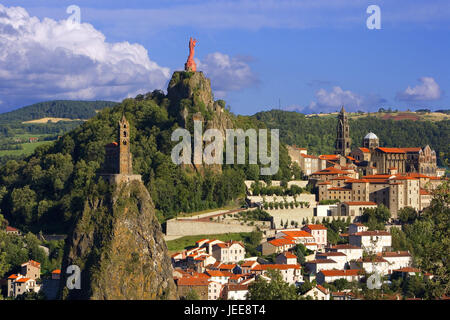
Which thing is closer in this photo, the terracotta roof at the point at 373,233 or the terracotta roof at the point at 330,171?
the terracotta roof at the point at 373,233

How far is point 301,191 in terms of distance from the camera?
81.9 m

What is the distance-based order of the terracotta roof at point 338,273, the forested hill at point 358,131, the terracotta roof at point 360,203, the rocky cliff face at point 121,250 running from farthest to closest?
the forested hill at point 358,131, the terracotta roof at point 360,203, the terracotta roof at point 338,273, the rocky cliff face at point 121,250

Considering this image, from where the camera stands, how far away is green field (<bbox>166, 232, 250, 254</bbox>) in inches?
2822

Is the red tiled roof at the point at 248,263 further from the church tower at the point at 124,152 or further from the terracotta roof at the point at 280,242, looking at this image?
the church tower at the point at 124,152

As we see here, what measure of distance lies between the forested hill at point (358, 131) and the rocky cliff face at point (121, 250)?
70.1m

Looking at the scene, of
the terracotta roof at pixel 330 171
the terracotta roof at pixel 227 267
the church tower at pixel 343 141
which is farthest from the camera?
the church tower at pixel 343 141

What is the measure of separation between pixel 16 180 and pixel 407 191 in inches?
1646

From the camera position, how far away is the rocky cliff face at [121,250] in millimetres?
63188

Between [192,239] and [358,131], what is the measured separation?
82.3m

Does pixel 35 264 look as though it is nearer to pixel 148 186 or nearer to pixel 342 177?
pixel 148 186

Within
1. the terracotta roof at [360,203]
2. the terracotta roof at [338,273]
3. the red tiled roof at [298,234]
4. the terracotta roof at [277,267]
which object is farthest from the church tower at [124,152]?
the terracotta roof at [360,203]

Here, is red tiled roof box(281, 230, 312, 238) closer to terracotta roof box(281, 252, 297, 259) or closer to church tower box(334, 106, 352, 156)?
terracotta roof box(281, 252, 297, 259)

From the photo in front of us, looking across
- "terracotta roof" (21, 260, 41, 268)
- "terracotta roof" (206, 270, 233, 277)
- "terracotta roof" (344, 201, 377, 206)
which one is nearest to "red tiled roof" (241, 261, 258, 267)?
"terracotta roof" (206, 270, 233, 277)
